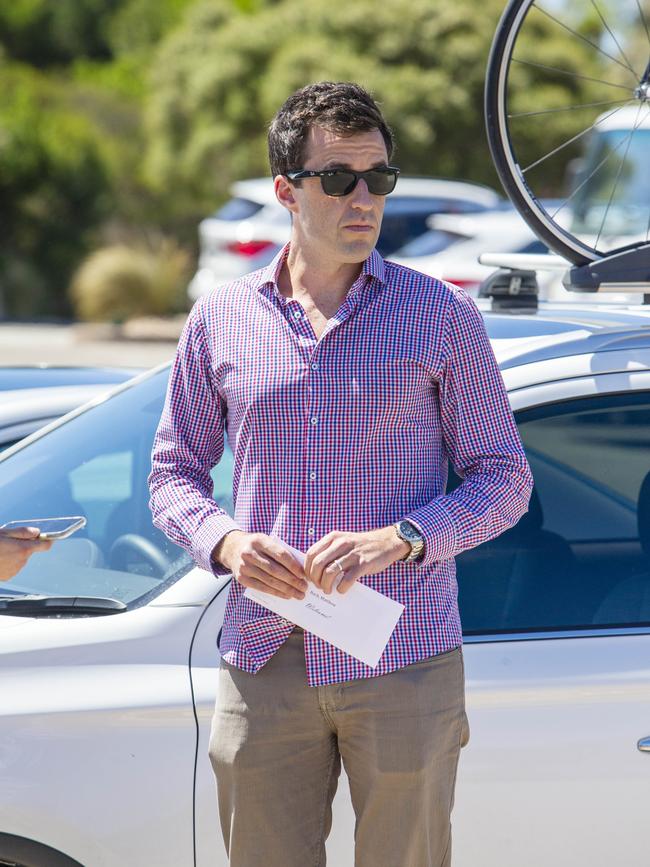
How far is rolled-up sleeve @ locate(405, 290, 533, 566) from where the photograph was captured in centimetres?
211

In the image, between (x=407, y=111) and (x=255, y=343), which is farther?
(x=407, y=111)

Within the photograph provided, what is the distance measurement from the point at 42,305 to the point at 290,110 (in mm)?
23370

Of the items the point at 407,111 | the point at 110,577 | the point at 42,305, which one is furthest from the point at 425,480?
the point at 42,305

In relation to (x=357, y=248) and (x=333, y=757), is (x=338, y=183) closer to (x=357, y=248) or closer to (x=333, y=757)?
(x=357, y=248)

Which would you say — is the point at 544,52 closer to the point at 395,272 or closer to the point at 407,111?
the point at 407,111

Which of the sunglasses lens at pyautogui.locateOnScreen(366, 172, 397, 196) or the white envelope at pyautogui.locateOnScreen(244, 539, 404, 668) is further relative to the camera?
the sunglasses lens at pyautogui.locateOnScreen(366, 172, 397, 196)

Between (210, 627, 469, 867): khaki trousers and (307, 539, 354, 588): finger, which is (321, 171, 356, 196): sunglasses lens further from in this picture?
(210, 627, 469, 867): khaki trousers

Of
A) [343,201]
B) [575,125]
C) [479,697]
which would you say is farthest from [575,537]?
[575,125]

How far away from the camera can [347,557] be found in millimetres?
1981

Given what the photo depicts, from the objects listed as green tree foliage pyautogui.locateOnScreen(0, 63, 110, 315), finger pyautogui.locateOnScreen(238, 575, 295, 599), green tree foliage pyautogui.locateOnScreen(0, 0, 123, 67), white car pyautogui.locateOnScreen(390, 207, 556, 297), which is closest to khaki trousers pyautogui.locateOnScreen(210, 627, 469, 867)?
finger pyautogui.locateOnScreen(238, 575, 295, 599)

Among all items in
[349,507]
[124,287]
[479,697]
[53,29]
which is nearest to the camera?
[349,507]

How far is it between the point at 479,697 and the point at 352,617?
1.41ft

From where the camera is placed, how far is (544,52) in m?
21.8

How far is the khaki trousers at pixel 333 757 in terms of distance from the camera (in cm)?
207
